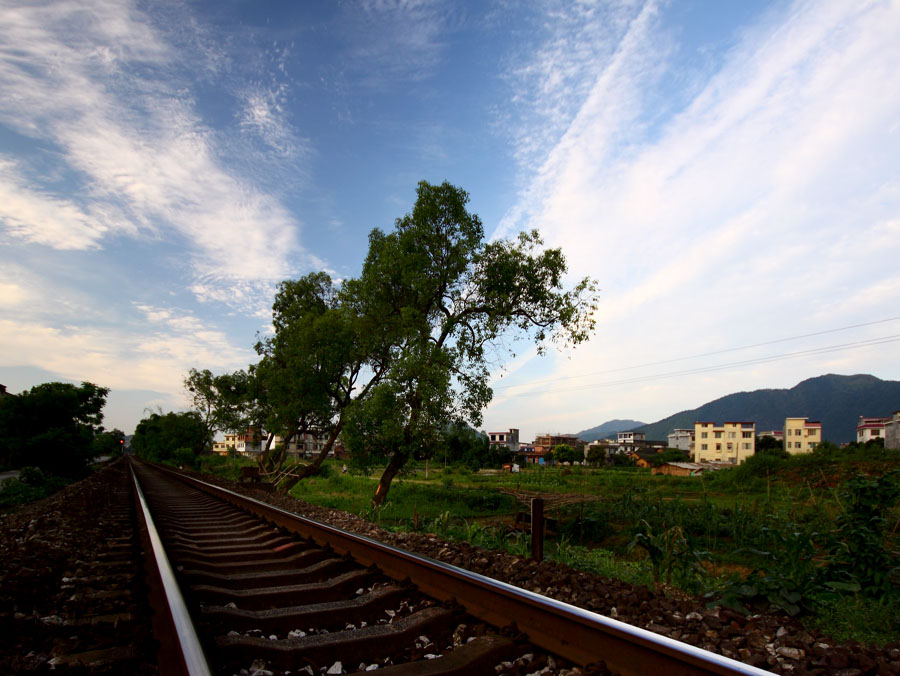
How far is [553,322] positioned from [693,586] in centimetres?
1046

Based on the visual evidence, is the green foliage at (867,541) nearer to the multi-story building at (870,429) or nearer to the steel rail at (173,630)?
the steel rail at (173,630)

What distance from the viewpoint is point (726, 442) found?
326ft

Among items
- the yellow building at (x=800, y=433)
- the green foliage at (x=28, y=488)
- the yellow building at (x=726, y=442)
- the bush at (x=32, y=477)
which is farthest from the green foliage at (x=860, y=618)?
the yellow building at (x=800, y=433)

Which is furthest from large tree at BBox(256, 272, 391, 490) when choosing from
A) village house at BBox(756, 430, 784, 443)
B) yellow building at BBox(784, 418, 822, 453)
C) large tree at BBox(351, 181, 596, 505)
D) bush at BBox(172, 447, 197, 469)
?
yellow building at BBox(784, 418, 822, 453)

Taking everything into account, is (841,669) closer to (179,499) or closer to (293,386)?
(179,499)

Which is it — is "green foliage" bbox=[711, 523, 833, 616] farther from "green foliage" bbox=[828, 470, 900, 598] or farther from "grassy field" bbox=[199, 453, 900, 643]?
"green foliage" bbox=[828, 470, 900, 598]

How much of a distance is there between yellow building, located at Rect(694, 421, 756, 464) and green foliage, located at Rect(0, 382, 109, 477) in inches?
3745

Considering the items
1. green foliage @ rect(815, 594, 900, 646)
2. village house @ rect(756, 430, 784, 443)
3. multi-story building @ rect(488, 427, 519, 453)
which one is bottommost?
multi-story building @ rect(488, 427, 519, 453)

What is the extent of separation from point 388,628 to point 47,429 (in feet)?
98.1

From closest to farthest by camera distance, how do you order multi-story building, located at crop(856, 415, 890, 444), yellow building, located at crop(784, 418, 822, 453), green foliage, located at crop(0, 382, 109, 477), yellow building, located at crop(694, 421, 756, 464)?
1. green foliage, located at crop(0, 382, 109, 477)
2. multi-story building, located at crop(856, 415, 890, 444)
3. yellow building, located at crop(784, 418, 822, 453)
4. yellow building, located at crop(694, 421, 756, 464)

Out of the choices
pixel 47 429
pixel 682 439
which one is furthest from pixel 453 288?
pixel 682 439

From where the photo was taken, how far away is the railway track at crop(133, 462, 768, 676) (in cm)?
212

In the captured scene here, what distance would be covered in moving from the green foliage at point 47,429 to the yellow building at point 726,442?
3745 inches

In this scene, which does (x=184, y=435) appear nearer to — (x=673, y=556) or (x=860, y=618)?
(x=673, y=556)
